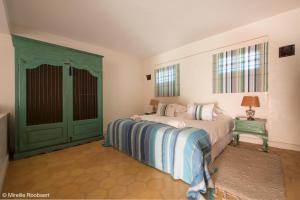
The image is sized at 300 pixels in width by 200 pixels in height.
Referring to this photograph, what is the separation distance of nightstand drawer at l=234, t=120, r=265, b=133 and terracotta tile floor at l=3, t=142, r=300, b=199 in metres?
0.46

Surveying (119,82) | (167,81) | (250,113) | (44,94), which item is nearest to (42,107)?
(44,94)

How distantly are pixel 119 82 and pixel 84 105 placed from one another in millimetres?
1562

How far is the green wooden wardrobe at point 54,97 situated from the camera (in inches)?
97.2

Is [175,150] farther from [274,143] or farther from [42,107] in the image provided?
[42,107]

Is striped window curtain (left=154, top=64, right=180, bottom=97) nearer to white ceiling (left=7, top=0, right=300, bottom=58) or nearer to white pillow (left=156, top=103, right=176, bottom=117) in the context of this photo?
white pillow (left=156, top=103, right=176, bottom=117)

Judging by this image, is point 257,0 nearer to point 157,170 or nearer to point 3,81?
point 157,170

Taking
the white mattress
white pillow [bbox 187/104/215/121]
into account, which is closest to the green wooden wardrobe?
the white mattress

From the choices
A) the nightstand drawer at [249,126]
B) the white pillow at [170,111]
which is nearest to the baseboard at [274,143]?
Result: the nightstand drawer at [249,126]

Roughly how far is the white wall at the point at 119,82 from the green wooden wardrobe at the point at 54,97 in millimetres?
692

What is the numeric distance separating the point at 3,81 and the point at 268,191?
440 centimetres

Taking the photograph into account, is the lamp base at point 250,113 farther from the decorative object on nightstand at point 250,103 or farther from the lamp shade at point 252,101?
the lamp shade at point 252,101

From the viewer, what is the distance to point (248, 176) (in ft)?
5.94

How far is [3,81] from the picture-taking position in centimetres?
265

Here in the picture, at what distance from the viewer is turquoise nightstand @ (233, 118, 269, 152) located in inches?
102
